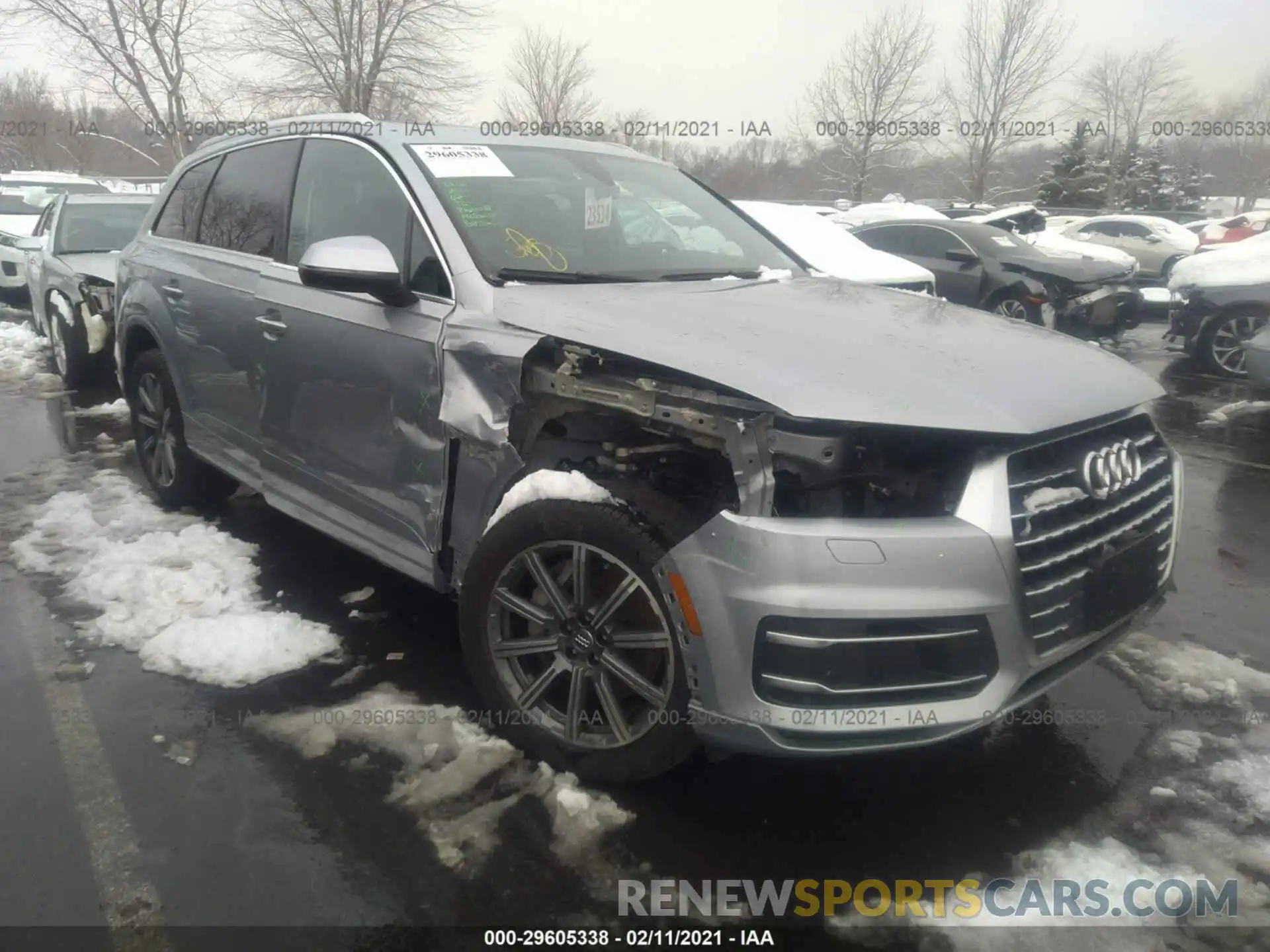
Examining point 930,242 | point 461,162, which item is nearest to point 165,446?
point 461,162

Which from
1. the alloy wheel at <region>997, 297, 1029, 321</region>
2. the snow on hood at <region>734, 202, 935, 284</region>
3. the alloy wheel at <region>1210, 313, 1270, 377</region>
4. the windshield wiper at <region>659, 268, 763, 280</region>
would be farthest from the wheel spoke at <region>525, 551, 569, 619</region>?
the alloy wheel at <region>997, 297, 1029, 321</region>

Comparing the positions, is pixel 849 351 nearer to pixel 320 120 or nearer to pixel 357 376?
pixel 357 376

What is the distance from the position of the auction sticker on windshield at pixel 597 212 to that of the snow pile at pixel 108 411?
547cm

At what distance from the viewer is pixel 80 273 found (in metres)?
8.07

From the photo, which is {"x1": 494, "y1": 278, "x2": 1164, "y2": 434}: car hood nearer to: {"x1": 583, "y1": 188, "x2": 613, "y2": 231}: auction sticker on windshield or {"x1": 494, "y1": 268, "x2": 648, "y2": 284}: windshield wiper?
{"x1": 494, "y1": 268, "x2": 648, "y2": 284}: windshield wiper

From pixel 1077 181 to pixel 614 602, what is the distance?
43.4 m

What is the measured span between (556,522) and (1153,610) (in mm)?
1810

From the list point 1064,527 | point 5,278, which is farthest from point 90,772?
point 5,278

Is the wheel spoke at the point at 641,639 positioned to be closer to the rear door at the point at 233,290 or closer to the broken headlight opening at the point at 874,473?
the broken headlight opening at the point at 874,473

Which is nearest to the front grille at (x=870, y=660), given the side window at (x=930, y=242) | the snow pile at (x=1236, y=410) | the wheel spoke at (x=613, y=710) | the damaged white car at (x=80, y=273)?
the wheel spoke at (x=613, y=710)

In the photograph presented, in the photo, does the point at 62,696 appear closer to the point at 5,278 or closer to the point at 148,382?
the point at 148,382

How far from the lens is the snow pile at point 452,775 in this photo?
2.58m

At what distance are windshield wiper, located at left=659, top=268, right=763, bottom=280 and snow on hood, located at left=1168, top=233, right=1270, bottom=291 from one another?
25.7 feet

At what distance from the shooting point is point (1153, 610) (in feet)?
9.26
